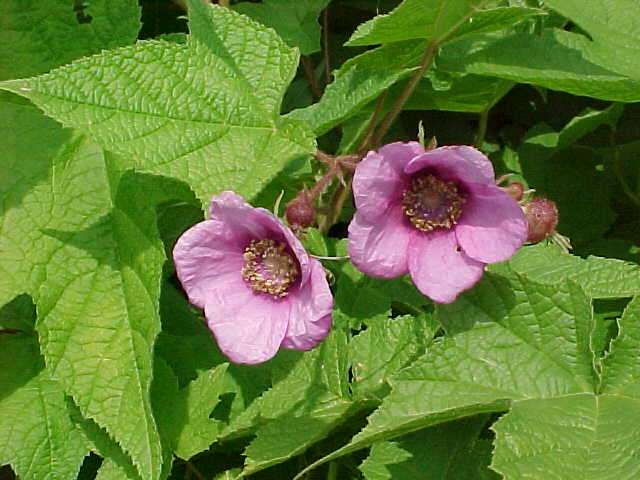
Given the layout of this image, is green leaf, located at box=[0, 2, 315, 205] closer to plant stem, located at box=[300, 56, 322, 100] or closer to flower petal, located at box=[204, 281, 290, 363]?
flower petal, located at box=[204, 281, 290, 363]

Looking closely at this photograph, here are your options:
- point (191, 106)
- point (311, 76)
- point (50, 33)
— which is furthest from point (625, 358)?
point (50, 33)

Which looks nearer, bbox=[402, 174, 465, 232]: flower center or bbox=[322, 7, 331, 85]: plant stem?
bbox=[402, 174, 465, 232]: flower center

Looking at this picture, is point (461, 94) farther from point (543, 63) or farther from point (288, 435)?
point (288, 435)

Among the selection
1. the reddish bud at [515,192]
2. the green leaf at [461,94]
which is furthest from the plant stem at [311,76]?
the reddish bud at [515,192]

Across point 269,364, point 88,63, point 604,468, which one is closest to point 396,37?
point 88,63

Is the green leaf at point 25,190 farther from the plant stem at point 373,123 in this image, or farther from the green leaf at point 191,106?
the plant stem at point 373,123

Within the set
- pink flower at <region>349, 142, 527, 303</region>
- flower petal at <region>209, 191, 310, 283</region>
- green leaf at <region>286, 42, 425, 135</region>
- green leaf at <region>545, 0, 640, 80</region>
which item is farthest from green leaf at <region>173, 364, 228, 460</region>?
green leaf at <region>545, 0, 640, 80</region>

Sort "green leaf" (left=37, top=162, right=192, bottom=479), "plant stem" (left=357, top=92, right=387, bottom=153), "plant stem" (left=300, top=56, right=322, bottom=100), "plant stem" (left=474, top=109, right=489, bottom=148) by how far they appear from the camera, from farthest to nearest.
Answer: "plant stem" (left=300, top=56, right=322, bottom=100) < "plant stem" (left=474, top=109, right=489, bottom=148) < "plant stem" (left=357, top=92, right=387, bottom=153) < "green leaf" (left=37, top=162, right=192, bottom=479)
